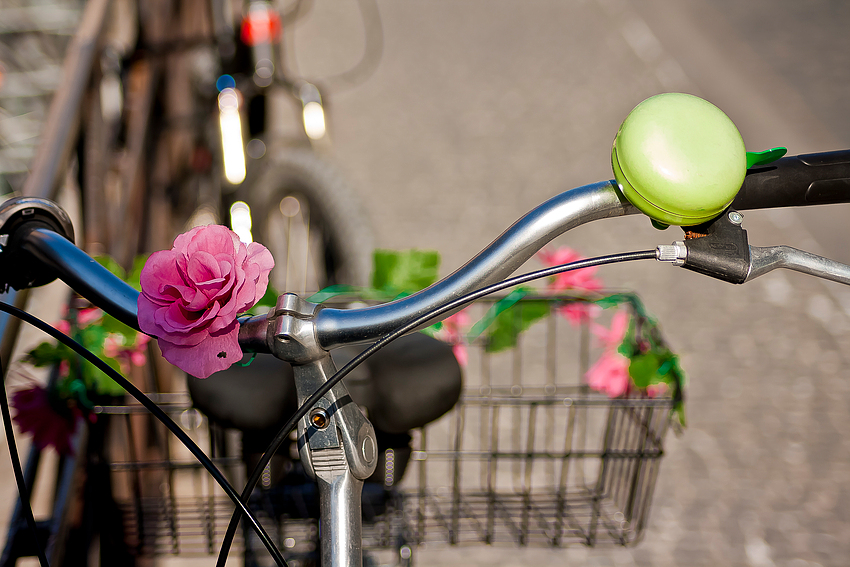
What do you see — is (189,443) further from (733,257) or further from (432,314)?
(733,257)

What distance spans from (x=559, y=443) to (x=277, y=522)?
1.20m

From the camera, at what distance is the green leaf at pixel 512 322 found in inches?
48.0

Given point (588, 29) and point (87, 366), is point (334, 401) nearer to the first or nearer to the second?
point (87, 366)

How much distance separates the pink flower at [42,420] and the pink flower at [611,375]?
82 centimetres

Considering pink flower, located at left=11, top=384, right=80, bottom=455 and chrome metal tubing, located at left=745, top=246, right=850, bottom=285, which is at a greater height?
chrome metal tubing, located at left=745, top=246, right=850, bottom=285

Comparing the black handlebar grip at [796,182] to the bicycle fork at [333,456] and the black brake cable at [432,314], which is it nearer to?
the black brake cable at [432,314]

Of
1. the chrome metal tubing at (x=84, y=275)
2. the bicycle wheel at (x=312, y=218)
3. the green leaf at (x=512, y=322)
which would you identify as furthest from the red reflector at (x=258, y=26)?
the chrome metal tubing at (x=84, y=275)

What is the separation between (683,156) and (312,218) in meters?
1.67

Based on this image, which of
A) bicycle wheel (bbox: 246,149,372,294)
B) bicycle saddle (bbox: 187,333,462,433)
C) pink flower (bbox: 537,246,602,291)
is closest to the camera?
bicycle saddle (bbox: 187,333,462,433)

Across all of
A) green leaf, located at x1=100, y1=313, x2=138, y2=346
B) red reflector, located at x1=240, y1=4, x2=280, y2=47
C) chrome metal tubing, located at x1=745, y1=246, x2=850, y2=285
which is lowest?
green leaf, located at x1=100, y1=313, x2=138, y2=346

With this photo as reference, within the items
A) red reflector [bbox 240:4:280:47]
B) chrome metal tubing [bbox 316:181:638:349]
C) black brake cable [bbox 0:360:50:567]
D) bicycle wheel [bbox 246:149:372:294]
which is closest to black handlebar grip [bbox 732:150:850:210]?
chrome metal tubing [bbox 316:181:638:349]

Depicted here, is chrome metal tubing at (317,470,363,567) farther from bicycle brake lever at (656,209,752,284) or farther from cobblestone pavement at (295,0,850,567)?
cobblestone pavement at (295,0,850,567)

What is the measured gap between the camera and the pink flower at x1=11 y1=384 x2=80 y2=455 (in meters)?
1.04

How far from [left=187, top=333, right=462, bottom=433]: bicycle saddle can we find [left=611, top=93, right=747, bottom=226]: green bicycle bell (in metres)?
0.41
